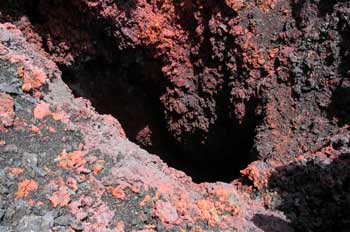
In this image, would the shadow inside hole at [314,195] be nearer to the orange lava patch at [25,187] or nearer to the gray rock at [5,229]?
the orange lava patch at [25,187]

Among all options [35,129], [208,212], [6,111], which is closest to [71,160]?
[35,129]

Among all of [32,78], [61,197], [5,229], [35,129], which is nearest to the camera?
[5,229]

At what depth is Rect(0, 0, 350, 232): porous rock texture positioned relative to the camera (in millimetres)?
3705

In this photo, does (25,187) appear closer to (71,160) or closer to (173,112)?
(71,160)

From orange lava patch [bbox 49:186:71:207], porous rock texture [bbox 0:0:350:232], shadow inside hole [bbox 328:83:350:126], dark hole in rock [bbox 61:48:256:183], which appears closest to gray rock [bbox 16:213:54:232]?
porous rock texture [bbox 0:0:350:232]

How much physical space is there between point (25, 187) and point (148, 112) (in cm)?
371

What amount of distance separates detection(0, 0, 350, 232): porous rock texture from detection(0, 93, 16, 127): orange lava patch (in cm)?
1

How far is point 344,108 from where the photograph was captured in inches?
201

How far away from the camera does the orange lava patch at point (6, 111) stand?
12.3 ft

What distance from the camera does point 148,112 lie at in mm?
7012

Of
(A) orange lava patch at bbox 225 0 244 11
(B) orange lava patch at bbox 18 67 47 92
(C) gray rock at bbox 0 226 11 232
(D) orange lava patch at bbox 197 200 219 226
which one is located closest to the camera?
(C) gray rock at bbox 0 226 11 232

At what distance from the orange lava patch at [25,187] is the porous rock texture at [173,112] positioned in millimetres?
12

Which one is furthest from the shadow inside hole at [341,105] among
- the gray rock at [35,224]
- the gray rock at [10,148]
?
the gray rock at [10,148]

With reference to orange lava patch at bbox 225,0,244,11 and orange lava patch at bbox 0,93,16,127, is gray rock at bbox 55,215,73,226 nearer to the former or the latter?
orange lava patch at bbox 0,93,16,127
